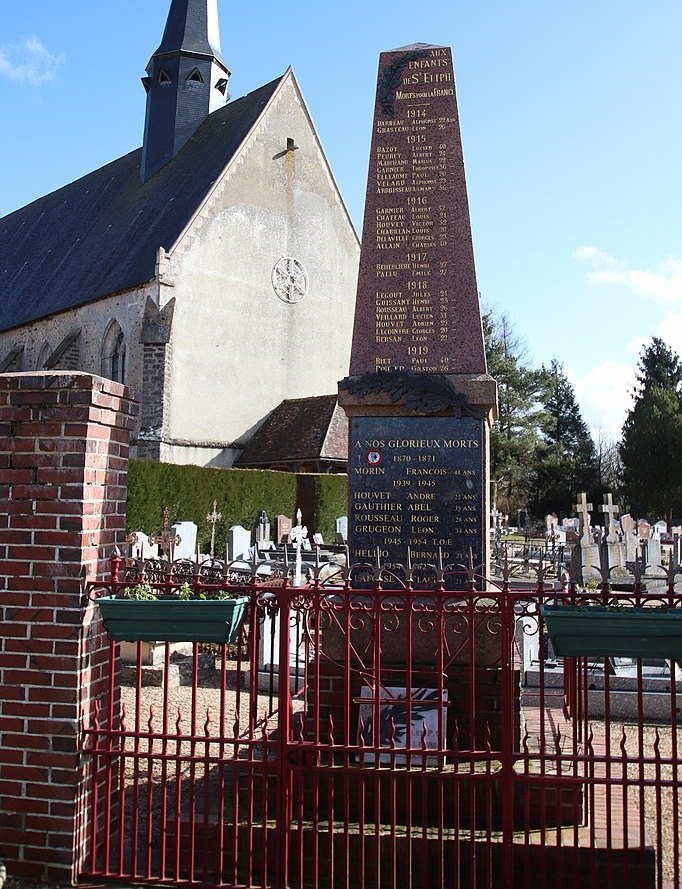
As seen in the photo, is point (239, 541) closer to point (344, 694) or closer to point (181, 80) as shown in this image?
point (344, 694)

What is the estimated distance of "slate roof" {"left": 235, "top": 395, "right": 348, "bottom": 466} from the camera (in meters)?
24.0

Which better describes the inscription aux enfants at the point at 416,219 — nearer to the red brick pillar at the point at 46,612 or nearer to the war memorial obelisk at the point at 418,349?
the war memorial obelisk at the point at 418,349

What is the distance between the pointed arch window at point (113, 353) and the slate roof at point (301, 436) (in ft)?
15.3

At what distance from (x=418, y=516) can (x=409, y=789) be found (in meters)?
1.90

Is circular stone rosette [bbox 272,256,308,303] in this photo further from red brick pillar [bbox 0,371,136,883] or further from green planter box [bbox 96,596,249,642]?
green planter box [bbox 96,596,249,642]

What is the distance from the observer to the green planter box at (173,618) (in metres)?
3.64

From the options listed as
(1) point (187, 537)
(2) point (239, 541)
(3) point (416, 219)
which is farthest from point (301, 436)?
(3) point (416, 219)

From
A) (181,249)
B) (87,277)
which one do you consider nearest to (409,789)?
(181,249)

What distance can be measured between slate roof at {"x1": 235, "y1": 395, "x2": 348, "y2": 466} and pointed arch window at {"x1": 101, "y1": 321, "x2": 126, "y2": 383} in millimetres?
4672

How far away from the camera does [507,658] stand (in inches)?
145

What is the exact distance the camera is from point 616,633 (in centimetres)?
340

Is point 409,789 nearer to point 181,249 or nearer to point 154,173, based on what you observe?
point 181,249

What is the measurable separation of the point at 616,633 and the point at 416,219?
10.5 feet

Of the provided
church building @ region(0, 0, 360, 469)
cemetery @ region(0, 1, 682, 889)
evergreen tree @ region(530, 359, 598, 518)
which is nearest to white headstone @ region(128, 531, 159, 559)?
cemetery @ region(0, 1, 682, 889)
